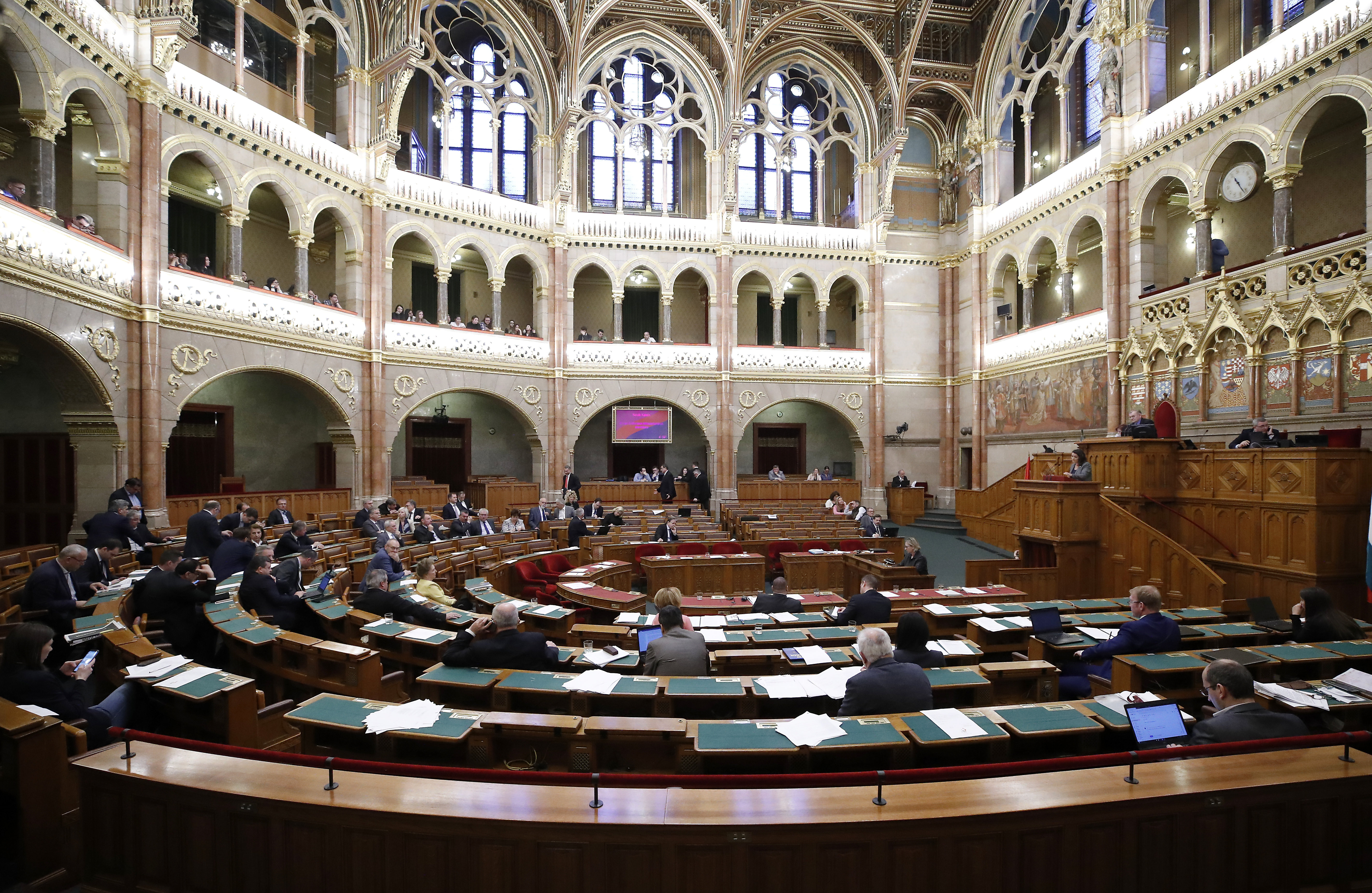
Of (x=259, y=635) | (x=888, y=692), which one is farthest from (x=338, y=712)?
(x=888, y=692)

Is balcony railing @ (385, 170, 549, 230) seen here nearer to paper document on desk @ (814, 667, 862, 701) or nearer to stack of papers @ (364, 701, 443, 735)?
stack of papers @ (364, 701, 443, 735)

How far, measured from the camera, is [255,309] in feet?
47.2

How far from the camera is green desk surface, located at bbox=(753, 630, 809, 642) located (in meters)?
5.69

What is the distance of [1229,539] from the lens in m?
10.1

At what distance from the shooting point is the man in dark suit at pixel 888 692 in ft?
12.6

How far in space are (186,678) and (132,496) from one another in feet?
26.5

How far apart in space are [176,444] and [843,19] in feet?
70.9

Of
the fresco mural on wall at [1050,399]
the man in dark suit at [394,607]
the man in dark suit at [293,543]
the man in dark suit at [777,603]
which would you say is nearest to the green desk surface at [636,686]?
the man in dark suit at [394,607]

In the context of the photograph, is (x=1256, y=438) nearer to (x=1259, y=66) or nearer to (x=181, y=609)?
(x=1259, y=66)

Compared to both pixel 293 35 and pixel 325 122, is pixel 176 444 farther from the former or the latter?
pixel 293 35

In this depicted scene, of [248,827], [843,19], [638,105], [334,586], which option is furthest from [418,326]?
[248,827]

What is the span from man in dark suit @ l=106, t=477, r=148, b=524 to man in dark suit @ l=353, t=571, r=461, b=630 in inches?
226

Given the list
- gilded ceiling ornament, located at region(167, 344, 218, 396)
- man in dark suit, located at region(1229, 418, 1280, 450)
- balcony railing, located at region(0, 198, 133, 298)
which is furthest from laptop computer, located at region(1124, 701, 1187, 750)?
gilded ceiling ornament, located at region(167, 344, 218, 396)

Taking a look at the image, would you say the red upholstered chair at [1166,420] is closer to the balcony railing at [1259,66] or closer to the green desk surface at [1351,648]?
the balcony railing at [1259,66]
